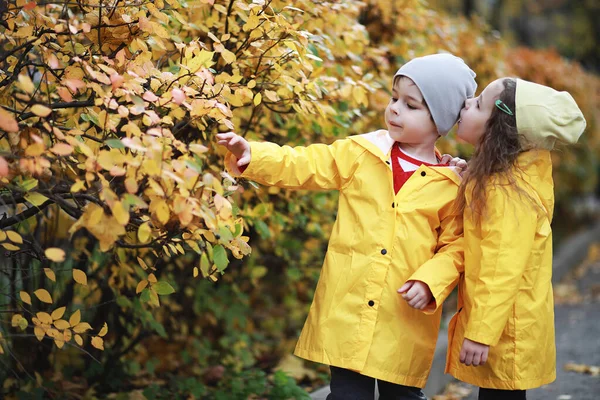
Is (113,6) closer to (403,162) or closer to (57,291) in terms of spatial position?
(403,162)

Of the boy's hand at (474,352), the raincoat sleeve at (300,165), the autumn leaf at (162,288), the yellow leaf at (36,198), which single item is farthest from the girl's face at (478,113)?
the yellow leaf at (36,198)

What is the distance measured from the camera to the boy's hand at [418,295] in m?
2.36

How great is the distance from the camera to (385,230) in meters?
2.45

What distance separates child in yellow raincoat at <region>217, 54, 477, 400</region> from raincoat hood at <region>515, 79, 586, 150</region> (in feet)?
0.73

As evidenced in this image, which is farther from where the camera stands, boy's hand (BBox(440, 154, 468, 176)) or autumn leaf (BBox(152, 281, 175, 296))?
boy's hand (BBox(440, 154, 468, 176))

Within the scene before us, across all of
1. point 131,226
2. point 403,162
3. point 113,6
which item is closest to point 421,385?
point 403,162

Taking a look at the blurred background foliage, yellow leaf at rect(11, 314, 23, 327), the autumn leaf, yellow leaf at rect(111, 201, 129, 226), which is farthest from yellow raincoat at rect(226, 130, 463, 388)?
yellow leaf at rect(11, 314, 23, 327)

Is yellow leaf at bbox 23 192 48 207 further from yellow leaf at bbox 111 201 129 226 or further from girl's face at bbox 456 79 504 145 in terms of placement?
girl's face at bbox 456 79 504 145

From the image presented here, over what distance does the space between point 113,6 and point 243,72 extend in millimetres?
664

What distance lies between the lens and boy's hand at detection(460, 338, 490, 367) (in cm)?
237

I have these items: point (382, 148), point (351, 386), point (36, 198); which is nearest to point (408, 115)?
point (382, 148)

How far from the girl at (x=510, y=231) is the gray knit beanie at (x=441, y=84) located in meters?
0.06

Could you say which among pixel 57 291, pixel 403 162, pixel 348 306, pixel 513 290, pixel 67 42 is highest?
pixel 67 42

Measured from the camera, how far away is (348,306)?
8.02 feet
